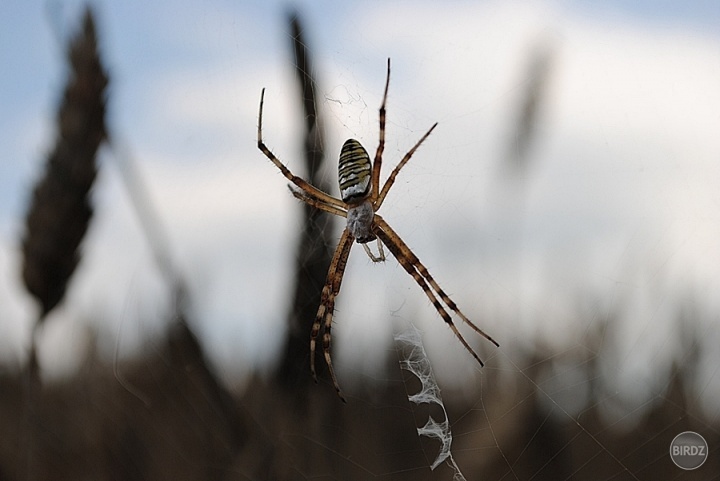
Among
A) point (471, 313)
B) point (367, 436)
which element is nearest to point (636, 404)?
point (471, 313)

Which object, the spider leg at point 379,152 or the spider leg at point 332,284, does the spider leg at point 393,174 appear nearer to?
the spider leg at point 379,152

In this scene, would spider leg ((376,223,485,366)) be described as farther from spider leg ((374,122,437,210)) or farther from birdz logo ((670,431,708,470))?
birdz logo ((670,431,708,470))

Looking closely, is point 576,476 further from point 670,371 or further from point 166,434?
point 166,434

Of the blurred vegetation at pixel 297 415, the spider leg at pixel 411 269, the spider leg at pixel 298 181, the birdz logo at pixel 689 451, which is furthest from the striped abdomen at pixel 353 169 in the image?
the birdz logo at pixel 689 451

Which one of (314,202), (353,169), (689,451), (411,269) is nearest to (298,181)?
(314,202)

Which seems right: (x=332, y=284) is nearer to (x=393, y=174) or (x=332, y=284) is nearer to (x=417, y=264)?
(x=417, y=264)

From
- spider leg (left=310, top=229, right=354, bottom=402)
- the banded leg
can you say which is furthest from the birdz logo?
spider leg (left=310, top=229, right=354, bottom=402)
